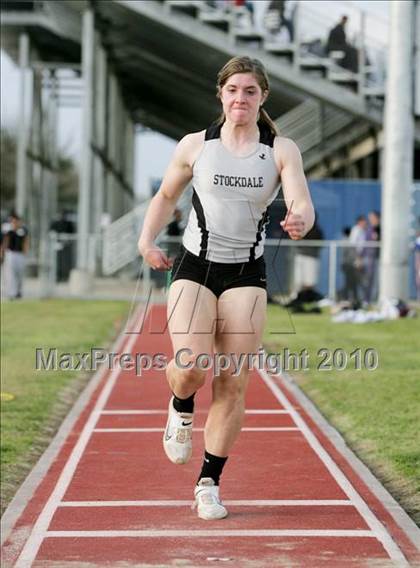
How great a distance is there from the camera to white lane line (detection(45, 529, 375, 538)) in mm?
6195

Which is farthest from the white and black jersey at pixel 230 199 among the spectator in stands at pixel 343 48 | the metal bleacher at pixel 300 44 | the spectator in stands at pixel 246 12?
the spectator in stands at pixel 246 12

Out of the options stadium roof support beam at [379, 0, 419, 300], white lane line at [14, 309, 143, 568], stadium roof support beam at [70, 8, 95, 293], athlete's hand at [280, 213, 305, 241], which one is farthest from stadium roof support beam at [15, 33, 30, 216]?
athlete's hand at [280, 213, 305, 241]

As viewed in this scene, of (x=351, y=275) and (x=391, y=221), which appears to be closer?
(x=391, y=221)

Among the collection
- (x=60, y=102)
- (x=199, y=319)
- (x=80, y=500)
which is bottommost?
(x=80, y=500)

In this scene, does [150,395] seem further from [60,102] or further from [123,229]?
[60,102]

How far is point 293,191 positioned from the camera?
6.12 m

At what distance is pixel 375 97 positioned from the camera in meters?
30.8

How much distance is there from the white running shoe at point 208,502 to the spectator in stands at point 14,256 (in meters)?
22.8

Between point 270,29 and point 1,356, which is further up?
point 270,29

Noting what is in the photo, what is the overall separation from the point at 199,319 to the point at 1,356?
407 inches

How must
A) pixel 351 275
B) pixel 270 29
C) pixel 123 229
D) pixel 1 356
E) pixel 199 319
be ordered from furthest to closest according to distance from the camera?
pixel 123 229 → pixel 270 29 → pixel 351 275 → pixel 1 356 → pixel 199 319

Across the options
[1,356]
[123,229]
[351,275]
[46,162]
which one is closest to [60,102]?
[46,162]

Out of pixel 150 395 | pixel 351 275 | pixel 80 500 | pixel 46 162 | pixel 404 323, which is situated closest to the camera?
pixel 80 500

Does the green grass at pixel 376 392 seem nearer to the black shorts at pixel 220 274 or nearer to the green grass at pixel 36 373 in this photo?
the black shorts at pixel 220 274
